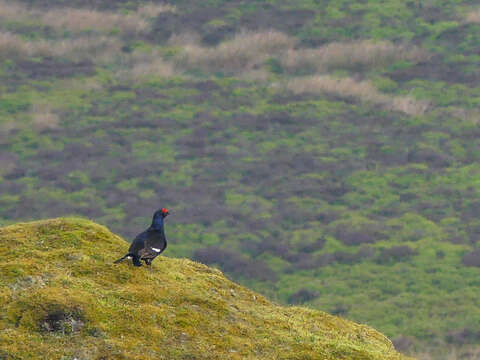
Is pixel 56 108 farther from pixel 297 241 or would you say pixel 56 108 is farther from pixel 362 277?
pixel 362 277

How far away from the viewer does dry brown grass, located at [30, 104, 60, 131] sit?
A: 278 feet

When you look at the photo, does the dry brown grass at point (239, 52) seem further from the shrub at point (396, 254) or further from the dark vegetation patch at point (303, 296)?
the dark vegetation patch at point (303, 296)

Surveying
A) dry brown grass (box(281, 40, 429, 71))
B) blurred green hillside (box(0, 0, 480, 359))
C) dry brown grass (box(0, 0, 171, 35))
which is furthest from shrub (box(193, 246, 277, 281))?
dry brown grass (box(0, 0, 171, 35))

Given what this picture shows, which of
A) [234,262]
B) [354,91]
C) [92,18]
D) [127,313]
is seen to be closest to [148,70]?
[92,18]

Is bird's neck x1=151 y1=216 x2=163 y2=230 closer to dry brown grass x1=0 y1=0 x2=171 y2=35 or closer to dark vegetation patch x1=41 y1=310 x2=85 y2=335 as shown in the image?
dark vegetation patch x1=41 y1=310 x2=85 y2=335

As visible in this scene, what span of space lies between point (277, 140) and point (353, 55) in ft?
50.4

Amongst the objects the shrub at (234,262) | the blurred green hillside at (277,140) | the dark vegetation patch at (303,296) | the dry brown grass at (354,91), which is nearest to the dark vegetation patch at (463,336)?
the blurred green hillside at (277,140)

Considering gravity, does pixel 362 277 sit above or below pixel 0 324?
below

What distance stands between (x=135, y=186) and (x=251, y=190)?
9.70 metres

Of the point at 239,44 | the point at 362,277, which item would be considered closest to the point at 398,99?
the point at 239,44

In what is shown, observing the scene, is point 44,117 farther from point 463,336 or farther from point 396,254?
point 463,336

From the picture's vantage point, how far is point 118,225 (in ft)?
211

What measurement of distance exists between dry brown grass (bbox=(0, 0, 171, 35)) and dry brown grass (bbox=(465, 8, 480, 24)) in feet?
111

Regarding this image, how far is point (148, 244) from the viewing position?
15.3 meters
